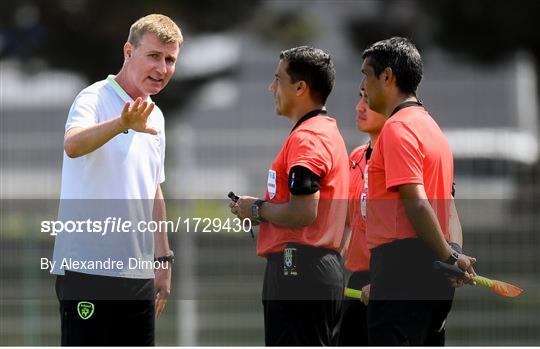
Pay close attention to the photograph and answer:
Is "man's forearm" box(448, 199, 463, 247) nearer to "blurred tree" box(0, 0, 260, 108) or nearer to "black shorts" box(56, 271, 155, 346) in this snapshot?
"black shorts" box(56, 271, 155, 346)

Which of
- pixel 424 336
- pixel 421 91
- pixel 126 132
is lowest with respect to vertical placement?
pixel 424 336

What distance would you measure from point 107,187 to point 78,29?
46.0ft

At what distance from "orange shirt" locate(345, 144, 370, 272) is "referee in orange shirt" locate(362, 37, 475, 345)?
60 centimetres

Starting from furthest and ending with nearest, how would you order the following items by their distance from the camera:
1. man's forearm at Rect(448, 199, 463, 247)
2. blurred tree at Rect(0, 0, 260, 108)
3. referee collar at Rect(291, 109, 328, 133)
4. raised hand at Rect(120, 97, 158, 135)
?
1. blurred tree at Rect(0, 0, 260, 108)
2. referee collar at Rect(291, 109, 328, 133)
3. man's forearm at Rect(448, 199, 463, 247)
4. raised hand at Rect(120, 97, 158, 135)

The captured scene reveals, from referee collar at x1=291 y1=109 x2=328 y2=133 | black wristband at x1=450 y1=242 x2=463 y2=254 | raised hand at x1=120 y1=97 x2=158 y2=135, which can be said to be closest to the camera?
raised hand at x1=120 y1=97 x2=158 y2=135

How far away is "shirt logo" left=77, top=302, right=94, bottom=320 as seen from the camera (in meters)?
5.06

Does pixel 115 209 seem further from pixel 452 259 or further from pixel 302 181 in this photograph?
pixel 452 259

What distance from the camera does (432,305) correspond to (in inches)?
190

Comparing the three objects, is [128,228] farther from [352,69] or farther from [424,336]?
[352,69]

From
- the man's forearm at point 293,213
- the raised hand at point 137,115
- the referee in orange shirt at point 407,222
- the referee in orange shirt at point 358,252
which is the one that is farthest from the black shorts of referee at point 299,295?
the raised hand at point 137,115

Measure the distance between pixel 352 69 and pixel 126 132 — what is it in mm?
21279

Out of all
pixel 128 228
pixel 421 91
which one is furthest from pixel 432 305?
pixel 421 91

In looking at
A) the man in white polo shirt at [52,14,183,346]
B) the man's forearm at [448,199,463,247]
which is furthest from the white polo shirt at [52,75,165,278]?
the man's forearm at [448,199,463,247]

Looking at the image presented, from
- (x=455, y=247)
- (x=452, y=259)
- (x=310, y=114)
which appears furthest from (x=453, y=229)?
(x=310, y=114)
